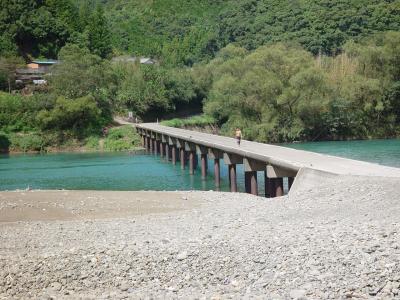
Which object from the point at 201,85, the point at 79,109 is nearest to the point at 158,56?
the point at 201,85

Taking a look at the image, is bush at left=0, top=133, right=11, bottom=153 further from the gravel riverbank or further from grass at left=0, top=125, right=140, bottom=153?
the gravel riverbank

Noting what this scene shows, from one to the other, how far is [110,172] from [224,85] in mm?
32270

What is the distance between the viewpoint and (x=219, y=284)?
1024 cm

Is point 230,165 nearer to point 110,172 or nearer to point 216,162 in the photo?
point 216,162

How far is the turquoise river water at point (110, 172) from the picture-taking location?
110 ft

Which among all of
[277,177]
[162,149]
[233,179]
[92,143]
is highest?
[277,177]

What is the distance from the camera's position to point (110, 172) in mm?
40844

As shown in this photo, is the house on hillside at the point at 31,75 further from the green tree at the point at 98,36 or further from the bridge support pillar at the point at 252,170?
the bridge support pillar at the point at 252,170


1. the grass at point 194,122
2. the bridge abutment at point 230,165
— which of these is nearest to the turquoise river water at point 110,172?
the bridge abutment at point 230,165

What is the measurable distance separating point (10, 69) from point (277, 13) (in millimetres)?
56234

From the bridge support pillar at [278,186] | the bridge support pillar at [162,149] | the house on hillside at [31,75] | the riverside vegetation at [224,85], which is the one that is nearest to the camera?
the bridge support pillar at [278,186]

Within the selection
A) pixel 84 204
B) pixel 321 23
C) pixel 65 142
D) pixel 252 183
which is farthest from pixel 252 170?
pixel 321 23

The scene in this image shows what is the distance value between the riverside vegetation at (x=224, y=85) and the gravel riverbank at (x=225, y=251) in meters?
47.8

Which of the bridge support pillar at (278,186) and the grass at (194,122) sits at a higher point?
the bridge support pillar at (278,186)
